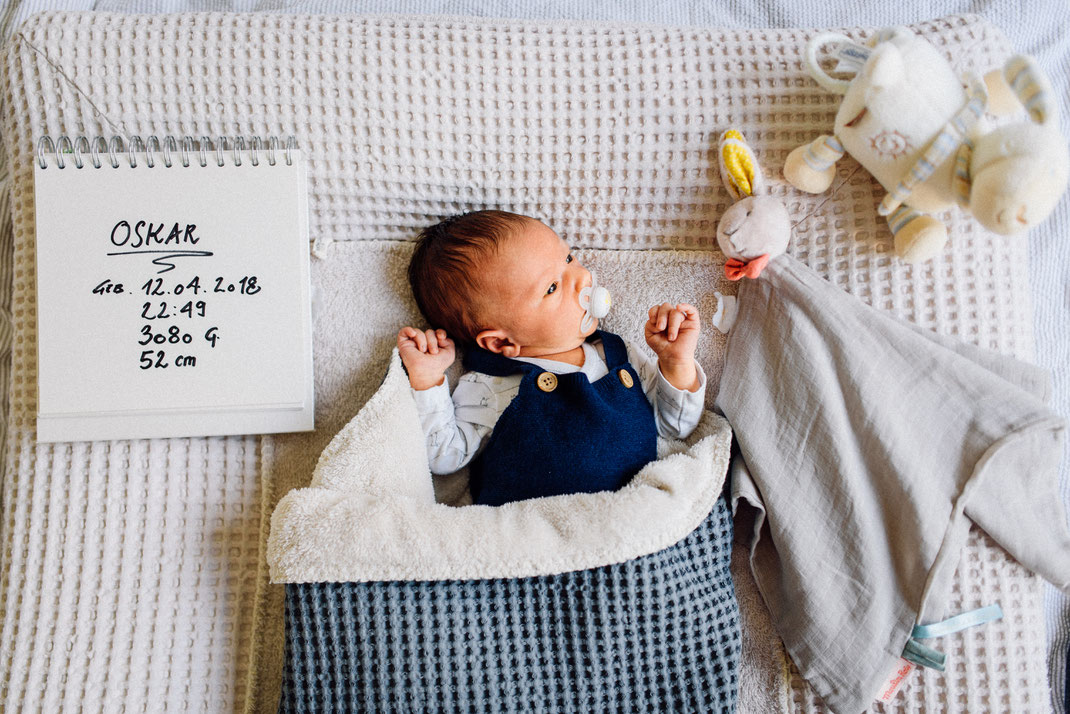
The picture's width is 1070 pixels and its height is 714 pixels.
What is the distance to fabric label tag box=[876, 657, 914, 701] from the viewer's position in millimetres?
921

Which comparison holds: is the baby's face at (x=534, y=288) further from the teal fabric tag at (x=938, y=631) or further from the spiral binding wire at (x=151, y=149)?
the teal fabric tag at (x=938, y=631)

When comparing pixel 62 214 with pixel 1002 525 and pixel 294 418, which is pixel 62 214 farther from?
pixel 1002 525

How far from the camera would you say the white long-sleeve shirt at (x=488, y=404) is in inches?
38.1

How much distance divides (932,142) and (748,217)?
215 mm

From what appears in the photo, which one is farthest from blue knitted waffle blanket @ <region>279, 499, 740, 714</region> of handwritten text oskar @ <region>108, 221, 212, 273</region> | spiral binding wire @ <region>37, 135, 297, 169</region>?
spiral binding wire @ <region>37, 135, 297, 169</region>

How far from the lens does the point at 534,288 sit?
95 centimetres

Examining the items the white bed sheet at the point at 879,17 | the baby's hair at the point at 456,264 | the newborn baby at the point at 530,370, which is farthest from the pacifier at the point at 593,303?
the white bed sheet at the point at 879,17

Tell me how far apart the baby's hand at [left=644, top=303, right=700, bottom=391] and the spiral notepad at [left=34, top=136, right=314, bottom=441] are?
47 cm

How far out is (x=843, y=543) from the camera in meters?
0.91

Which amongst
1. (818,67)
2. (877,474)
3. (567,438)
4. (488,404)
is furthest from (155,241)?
(877,474)

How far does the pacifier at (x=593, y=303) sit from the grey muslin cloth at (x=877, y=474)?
0.23 m

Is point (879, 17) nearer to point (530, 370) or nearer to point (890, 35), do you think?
point (890, 35)

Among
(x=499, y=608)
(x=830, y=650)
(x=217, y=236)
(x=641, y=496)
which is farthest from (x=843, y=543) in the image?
(x=217, y=236)

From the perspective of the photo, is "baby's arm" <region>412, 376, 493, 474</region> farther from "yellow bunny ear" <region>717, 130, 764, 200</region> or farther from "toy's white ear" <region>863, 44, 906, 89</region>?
"toy's white ear" <region>863, 44, 906, 89</region>
